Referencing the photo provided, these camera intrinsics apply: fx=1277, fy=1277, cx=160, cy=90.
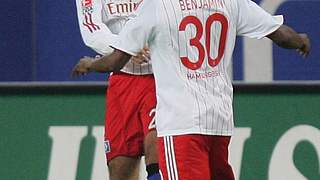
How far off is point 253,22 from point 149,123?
970 mm

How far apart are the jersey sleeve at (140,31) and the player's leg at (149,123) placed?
92 centimetres

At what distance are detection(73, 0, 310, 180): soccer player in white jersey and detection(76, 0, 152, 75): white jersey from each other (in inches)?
34.7

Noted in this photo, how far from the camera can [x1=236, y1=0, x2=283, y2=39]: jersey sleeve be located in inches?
235

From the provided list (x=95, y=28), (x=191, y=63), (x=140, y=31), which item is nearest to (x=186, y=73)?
(x=191, y=63)

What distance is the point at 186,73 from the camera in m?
5.77

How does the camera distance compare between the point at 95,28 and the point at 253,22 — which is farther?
the point at 95,28

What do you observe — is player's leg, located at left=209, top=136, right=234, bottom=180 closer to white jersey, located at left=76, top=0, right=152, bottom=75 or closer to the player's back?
the player's back

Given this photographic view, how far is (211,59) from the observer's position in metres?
5.82

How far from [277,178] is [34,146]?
1.47 meters

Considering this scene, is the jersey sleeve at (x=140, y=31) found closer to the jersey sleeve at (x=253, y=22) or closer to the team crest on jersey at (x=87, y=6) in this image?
the jersey sleeve at (x=253, y=22)

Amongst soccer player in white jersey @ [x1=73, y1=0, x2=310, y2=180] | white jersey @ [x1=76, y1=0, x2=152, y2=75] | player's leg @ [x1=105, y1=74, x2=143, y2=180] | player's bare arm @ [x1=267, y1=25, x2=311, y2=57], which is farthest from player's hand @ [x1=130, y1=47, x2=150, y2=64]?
player's bare arm @ [x1=267, y1=25, x2=311, y2=57]

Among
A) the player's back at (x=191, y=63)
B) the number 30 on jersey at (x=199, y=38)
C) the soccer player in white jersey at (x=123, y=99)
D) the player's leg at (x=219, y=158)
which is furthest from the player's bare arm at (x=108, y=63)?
the soccer player in white jersey at (x=123, y=99)

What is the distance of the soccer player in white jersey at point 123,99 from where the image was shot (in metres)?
6.72

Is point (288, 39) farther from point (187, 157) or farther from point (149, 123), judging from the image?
point (149, 123)
